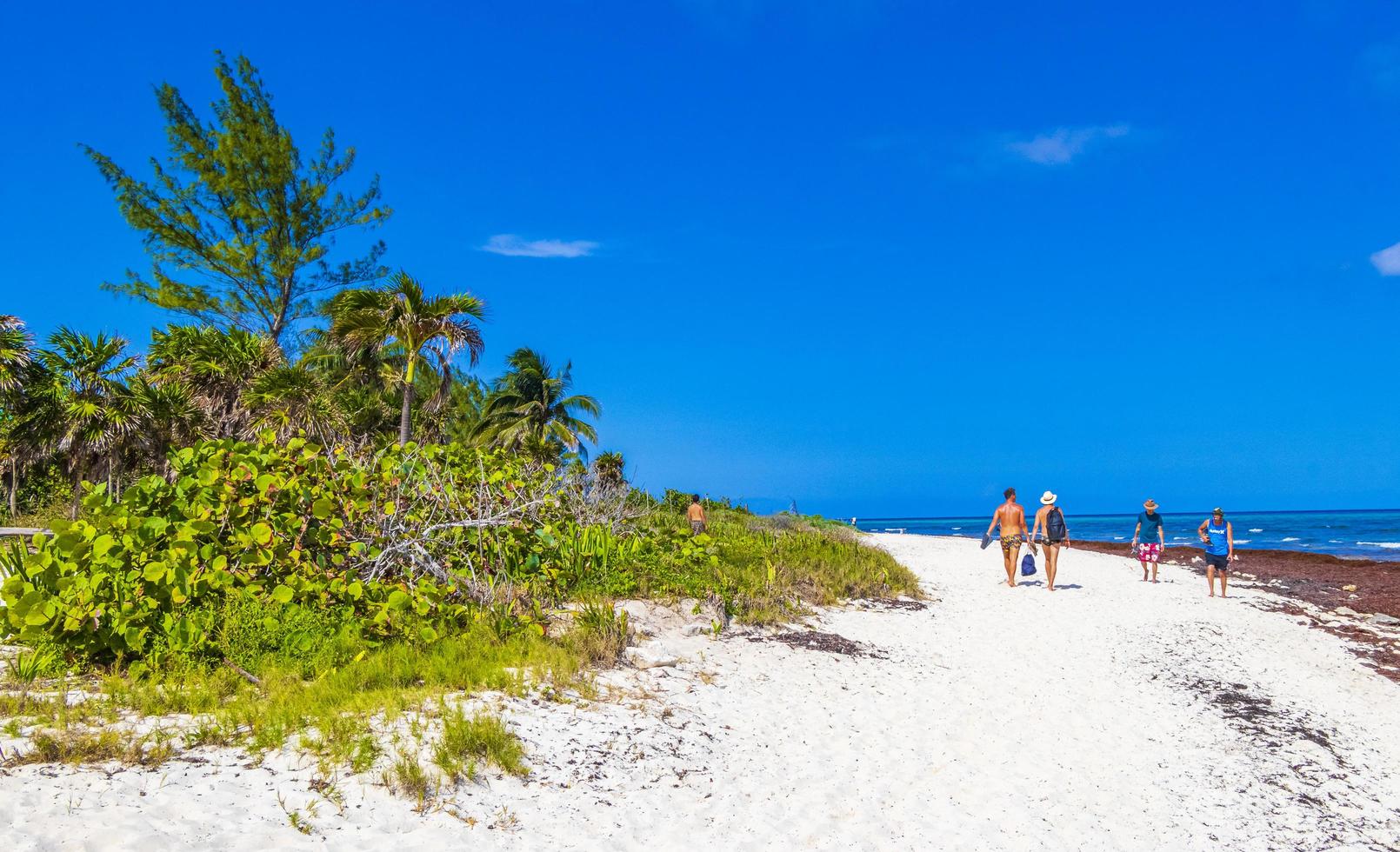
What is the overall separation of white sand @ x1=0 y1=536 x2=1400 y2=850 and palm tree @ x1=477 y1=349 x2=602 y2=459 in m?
26.0

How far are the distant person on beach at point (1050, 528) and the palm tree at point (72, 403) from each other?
21.7m

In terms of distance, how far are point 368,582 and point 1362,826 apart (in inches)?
301

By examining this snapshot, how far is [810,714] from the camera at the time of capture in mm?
6371

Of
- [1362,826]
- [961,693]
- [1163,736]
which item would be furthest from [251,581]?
[1362,826]

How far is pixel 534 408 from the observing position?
114 ft

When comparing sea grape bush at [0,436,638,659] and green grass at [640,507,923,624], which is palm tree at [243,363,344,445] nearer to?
green grass at [640,507,923,624]

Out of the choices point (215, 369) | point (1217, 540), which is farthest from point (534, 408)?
point (1217, 540)

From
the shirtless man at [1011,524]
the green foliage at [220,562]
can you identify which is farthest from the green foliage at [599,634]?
the shirtless man at [1011,524]

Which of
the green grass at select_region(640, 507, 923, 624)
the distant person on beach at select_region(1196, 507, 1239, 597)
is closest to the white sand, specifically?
Result: the green grass at select_region(640, 507, 923, 624)

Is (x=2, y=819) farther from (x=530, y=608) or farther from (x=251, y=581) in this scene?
(x=530, y=608)

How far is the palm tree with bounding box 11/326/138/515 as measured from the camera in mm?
19391

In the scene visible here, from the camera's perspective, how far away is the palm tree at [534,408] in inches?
1329

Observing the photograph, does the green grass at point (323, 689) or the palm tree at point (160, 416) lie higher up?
the palm tree at point (160, 416)

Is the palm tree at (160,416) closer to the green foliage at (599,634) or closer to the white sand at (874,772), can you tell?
the green foliage at (599,634)
